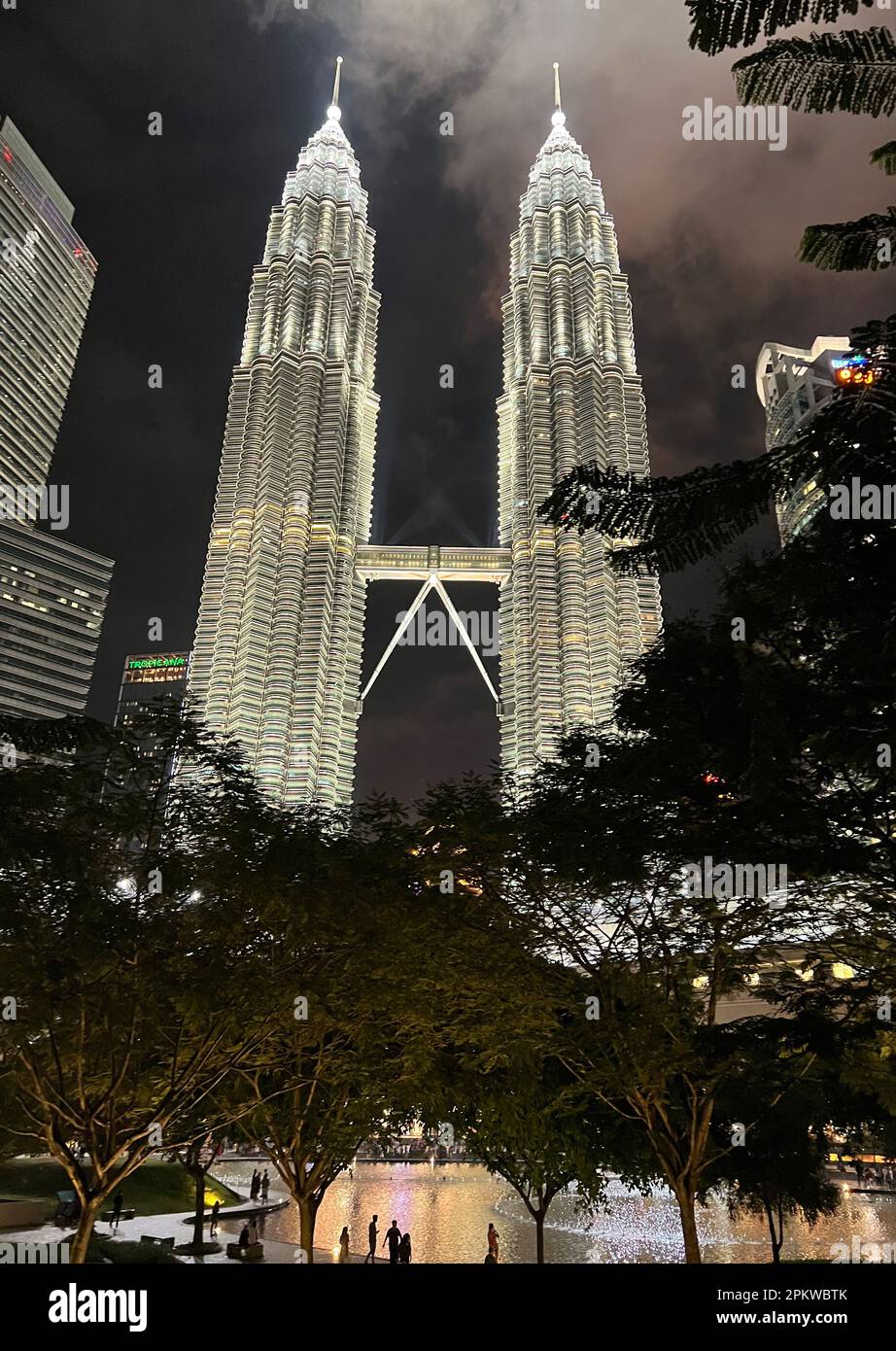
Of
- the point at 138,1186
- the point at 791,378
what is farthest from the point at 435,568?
the point at 138,1186

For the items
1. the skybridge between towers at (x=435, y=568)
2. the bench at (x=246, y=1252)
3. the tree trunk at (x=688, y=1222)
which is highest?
the skybridge between towers at (x=435, y=568)

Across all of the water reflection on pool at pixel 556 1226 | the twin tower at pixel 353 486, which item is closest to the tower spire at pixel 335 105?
the twin tower at pixel 353 486

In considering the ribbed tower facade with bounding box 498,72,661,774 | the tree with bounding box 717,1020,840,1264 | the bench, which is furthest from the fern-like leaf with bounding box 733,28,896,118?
the ribbed tower facade with bounding box 498,72,661,774

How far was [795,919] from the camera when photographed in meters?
19.4

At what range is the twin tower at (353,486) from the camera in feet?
404

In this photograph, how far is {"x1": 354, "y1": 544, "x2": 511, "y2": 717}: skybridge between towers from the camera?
14112 centimetres

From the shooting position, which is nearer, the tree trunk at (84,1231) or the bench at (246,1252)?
the tree trunk at (84,1231)

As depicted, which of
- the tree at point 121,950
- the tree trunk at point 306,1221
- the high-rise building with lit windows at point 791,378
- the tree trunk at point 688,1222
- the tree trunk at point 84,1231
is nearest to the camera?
the tree trunk at point 84,1231

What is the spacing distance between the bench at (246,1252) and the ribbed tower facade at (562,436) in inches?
3260

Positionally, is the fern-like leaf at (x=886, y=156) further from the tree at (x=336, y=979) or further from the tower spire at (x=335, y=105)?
the tower spire at (x=335, y=105)

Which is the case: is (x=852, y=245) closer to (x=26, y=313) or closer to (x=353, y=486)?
(x=353, y=486)

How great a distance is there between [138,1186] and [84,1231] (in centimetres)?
3898

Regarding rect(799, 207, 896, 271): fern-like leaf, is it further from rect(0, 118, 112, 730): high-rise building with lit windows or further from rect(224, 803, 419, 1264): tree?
rect(0, 118, 112, 730): high-rise building with lit windows
